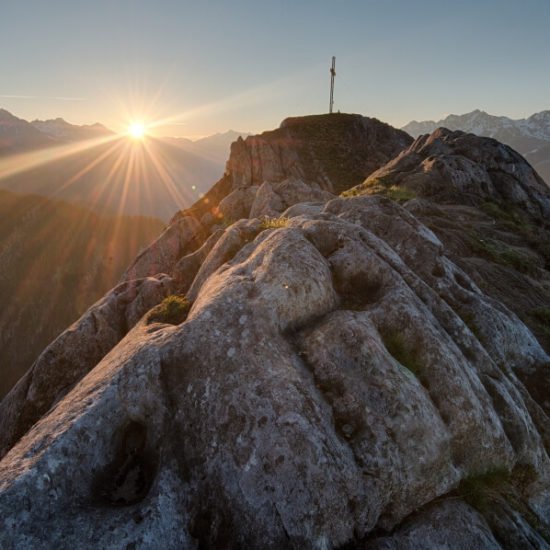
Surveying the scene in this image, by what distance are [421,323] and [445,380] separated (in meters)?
1.91

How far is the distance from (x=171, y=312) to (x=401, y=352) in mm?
8877

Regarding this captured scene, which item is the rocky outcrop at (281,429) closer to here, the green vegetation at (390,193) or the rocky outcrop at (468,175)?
the green vegetation at (390,193)

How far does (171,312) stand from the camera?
14.4m

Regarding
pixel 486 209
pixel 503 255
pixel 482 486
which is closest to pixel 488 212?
pixel 486 209

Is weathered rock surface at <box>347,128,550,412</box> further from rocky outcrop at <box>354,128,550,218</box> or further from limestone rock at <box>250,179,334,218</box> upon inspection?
limestone rock at <box>250,179,334,218</box>

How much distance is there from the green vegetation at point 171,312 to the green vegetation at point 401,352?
25.4 ft

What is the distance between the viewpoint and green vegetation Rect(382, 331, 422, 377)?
10.9 metres

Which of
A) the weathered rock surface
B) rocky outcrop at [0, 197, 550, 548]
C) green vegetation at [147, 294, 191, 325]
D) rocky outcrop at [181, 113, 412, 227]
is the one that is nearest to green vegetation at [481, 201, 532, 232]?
the weathered rock surface

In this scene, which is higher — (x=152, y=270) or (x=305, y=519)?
(x=305, y=519)

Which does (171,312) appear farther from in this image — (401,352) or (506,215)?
(506,215)

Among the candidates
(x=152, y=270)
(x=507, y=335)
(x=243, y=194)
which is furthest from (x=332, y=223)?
(x=243, y=194)

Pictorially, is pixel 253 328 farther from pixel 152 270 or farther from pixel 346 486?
pixel 152 270

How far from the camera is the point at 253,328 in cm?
1044

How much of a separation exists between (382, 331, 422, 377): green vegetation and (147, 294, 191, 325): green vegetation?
7753 mm
